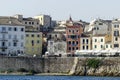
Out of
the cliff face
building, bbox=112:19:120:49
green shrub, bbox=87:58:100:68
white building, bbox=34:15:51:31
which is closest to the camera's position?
the cliff face

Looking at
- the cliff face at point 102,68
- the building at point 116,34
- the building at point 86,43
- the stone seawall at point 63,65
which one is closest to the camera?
the cliff face at point 102,68

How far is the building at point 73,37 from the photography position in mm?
152875

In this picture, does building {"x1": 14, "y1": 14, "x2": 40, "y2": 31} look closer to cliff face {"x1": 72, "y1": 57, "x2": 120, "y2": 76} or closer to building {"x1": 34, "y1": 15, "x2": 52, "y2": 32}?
building {"x1": 34, "y1": 15, "x2": 52, "y2": 32}

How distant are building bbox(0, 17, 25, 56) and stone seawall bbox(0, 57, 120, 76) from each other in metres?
14.7

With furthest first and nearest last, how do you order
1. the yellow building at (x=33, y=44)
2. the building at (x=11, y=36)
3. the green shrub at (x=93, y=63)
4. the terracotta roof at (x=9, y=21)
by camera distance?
the yellow building at (x=33, y=44) < the terracotta roof at (x=9, y=21) < the building at (x=11, y=36) < the green shrub at (x=93, y=63)

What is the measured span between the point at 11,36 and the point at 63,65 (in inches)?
811

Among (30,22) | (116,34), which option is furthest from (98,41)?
(30,22)

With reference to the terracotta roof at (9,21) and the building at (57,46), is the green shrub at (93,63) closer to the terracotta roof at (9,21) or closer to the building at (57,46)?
the terracotta roof at (9,21)

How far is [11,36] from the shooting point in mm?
146250

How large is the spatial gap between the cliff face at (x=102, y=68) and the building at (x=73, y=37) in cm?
2529

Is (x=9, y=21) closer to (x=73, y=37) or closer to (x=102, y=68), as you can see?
(x=73, y=37)

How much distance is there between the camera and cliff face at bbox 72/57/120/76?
12381 centimetres

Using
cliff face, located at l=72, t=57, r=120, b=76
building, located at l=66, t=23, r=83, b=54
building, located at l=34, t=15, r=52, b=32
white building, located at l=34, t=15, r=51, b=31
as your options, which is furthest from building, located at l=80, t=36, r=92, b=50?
white building, located at l=34, t=15, r=51, b=31

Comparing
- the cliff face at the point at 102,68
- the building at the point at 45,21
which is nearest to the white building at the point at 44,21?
the building at the point at 45,21
